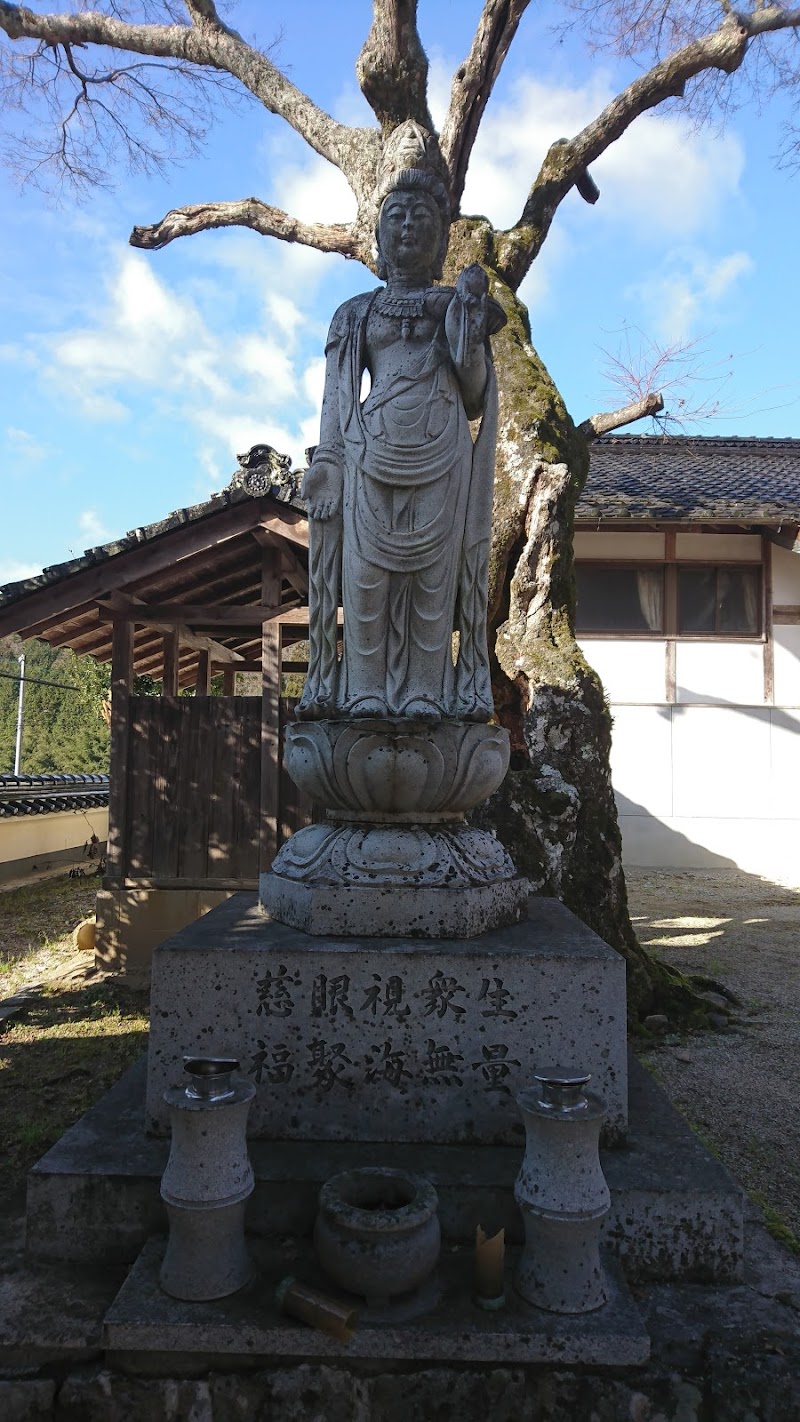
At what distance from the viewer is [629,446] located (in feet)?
56.2

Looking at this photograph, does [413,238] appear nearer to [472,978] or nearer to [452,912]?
[452,912]

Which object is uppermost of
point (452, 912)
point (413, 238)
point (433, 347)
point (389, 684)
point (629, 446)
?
point (629, 446)

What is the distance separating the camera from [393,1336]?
6.16 feet

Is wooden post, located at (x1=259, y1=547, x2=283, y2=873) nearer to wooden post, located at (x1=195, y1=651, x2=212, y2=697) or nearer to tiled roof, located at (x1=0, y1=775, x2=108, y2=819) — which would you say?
wooden post, located at (x1=195, y1=651, x2=212, y2=697)

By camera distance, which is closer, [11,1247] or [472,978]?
[11,1247]

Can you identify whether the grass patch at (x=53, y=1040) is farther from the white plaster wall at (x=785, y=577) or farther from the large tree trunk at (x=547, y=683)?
the white plaster wall at (x=785, y=577)

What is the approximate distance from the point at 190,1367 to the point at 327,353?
317cm

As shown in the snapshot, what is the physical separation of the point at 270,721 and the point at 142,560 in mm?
1686

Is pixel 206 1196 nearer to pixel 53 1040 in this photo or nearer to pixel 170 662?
pixel 53 1040

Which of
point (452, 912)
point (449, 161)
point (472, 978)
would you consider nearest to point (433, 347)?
point (452, 912)

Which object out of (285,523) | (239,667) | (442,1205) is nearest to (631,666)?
(239,667)

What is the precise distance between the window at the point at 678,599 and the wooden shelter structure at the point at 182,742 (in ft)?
19.9

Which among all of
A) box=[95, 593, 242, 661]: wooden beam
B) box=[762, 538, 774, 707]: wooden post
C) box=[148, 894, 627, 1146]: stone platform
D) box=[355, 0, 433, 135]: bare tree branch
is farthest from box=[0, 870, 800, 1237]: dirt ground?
box=[355, 0, 433, 135]: bare tree branch

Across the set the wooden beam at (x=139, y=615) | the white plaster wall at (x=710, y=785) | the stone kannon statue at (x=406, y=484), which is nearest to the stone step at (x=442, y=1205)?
the stone kannon statue at (x=406, y=484)
